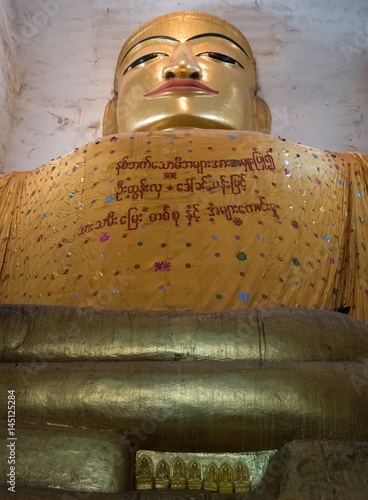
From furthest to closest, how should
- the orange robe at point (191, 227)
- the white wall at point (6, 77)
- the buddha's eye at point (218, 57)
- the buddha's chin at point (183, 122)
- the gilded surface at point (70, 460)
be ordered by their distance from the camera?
the white wall at point (6, 77), the buddha's eye at point (218, 57), the buddha's chin at point (183, 122), the orange robe at point (191, 227), the gilded surface at point (70, 460)

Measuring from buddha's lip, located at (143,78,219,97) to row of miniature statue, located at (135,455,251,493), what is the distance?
6.82 feet

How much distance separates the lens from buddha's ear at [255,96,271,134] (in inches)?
126

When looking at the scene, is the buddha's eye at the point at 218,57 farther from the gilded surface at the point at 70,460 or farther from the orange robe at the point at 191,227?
the gilded surface at the point at 70,460

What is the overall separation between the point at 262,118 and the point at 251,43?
0.86 meters

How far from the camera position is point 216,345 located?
1238 millimetres

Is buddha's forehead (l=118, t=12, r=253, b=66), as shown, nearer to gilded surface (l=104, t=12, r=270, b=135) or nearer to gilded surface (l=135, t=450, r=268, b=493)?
gilded surface (l=104, t=12, r=270, b=135)

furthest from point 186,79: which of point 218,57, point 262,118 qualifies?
point 262,118

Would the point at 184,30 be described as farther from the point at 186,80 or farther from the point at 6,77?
the point at 6,77

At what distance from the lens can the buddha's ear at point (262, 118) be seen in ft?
10.5

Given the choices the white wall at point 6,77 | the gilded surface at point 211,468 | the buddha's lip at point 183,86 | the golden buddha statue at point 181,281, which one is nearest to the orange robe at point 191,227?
the golden buddha statue at point 181,281

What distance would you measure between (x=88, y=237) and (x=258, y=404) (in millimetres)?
1168

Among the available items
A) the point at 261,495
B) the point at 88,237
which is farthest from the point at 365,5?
the point at 261,495

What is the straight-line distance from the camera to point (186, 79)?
110 inches

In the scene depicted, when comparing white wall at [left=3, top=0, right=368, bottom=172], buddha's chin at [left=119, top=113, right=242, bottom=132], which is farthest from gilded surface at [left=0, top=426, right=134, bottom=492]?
white wall at [left=3, top=0, right=368, bottom=172]
